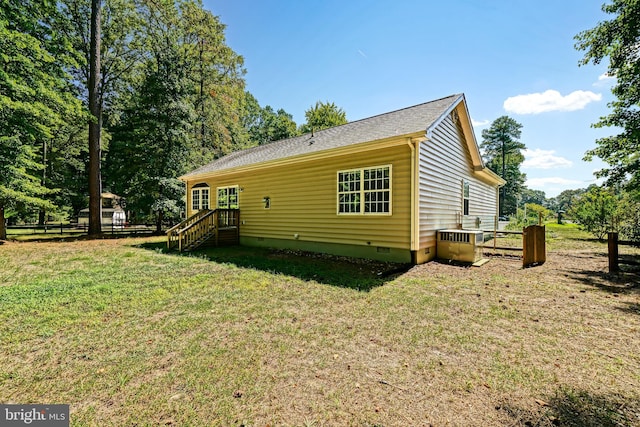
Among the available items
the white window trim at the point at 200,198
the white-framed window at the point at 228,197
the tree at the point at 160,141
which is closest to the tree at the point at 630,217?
the white-framed window at the point at 228,197

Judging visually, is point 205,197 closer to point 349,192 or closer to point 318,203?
point 318,203

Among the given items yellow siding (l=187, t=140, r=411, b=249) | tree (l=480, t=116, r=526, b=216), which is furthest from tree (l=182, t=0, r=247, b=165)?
tree (l=480, t=116, r=526, b=216)

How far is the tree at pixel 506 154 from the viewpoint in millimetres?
44094

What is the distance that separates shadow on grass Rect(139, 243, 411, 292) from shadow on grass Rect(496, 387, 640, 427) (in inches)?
123

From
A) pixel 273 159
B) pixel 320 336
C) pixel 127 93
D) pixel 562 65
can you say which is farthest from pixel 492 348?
pixel 127 93

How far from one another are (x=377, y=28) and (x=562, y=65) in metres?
7.26

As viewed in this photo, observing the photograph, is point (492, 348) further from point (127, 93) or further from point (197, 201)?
A: point (127, 93)

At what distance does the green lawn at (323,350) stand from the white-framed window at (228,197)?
647cm

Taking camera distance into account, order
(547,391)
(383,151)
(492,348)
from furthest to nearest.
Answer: (383,151)
(492,348)
(547,391)

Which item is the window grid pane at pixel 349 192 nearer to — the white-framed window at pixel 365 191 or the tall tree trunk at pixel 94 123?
the white-framed window at pixel 365 191

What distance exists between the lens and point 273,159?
9.62 m

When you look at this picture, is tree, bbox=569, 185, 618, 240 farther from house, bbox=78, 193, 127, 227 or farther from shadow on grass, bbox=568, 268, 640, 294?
house, bbox=78, 193, 127, 227

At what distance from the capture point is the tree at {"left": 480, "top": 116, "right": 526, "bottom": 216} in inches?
1736

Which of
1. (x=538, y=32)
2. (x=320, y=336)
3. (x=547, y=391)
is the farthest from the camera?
(x=538, y=32)
